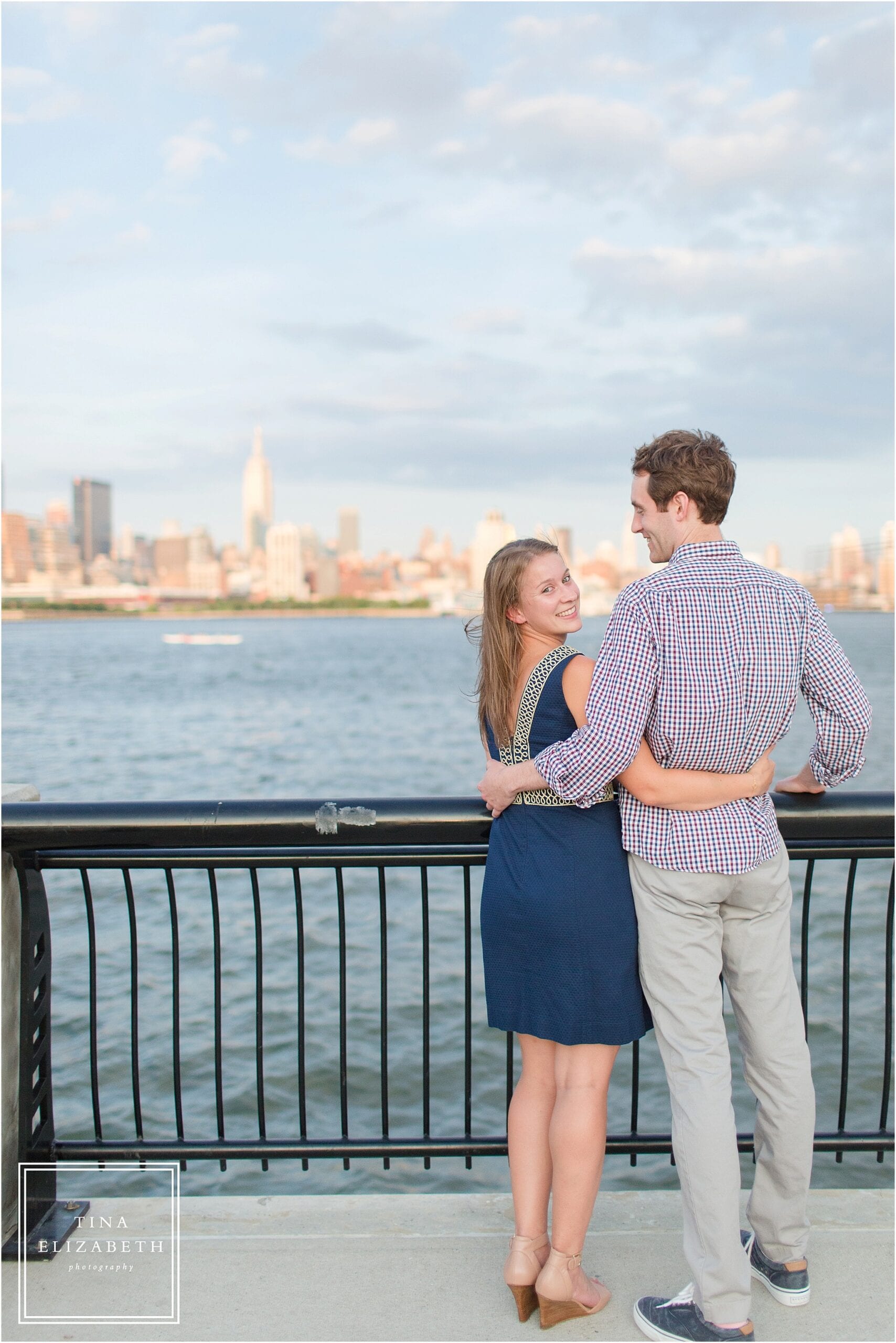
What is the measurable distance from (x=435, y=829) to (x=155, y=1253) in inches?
53.1

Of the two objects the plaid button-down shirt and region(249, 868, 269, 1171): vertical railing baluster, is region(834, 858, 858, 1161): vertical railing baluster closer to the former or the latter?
the plaid button-down shirt

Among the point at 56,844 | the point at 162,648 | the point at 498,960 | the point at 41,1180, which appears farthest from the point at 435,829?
the point at 162,648

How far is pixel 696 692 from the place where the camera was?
7.50ft

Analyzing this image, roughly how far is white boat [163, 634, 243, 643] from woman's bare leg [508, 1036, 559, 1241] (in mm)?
119673

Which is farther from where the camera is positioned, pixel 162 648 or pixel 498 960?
pixel 162 648

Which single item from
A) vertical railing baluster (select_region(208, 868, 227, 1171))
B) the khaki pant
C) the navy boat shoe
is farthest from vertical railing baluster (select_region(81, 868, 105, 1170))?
the navy boat shoe

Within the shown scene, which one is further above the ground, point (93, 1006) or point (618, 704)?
point (618, 704)

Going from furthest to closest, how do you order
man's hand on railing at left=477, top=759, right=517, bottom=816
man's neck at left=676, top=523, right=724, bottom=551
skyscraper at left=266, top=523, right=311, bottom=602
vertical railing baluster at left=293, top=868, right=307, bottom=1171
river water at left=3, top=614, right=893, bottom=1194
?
1. skyscraper at left=266, top=523, right=311, bottom=602
2. river water at left=3, top=614, right=893, bottom=1194
3. vertical railing baluster at left=293, top=868, right=307, bottom=1171
4. man's hand on railing at left=477, top=759, right=517, bottom=816
5. man's neck at left=676, top=523, right=724, bottom=551

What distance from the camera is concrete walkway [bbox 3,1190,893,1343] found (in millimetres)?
2490

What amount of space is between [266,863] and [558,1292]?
1334mm

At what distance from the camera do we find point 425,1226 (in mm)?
2889

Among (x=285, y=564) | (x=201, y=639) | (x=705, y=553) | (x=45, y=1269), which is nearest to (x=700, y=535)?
(x=705, y=553)

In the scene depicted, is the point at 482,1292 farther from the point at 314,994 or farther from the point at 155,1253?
the point at 314,994

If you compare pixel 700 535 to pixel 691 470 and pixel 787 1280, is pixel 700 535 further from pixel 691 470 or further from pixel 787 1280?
pixel 787 1280
